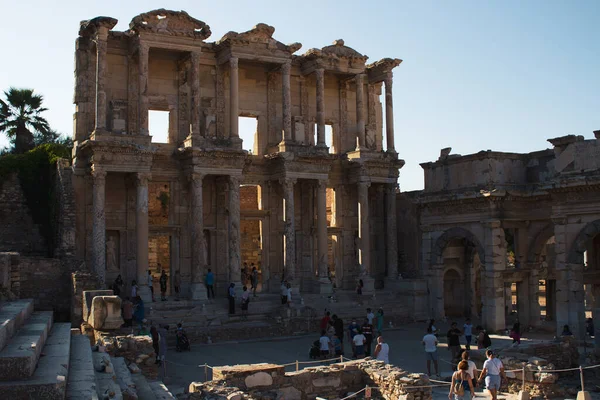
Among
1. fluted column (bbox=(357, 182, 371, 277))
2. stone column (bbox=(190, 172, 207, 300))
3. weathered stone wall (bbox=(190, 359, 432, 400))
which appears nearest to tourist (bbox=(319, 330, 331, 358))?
weathered stone wall (bbox=(190, 359, 432, 400))

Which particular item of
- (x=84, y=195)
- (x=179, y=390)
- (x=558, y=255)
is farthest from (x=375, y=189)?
(x=179, y=390)

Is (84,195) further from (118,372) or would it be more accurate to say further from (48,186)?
(118,372)

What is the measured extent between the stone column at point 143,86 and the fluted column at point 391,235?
1092 cm

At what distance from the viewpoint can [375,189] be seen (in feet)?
104

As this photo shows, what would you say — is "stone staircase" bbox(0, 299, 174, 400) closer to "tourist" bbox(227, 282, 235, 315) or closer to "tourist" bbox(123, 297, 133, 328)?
"tourist" bbox(123, 297, 133, 328)

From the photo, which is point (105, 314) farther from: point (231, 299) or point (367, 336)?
point (231, 299)

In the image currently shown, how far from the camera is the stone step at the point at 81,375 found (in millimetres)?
9483

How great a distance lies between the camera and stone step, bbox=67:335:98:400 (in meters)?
9.48

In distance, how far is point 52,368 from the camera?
993 cm

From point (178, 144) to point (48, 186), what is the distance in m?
5.51

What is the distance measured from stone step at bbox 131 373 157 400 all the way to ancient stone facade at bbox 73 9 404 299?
11.3m

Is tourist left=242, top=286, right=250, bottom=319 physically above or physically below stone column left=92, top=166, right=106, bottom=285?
below

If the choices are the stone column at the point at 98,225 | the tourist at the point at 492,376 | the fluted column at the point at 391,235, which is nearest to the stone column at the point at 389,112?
the fluted column at the point at 391,235

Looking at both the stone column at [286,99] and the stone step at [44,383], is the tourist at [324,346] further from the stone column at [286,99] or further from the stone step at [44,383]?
the stone column at [286,99]
